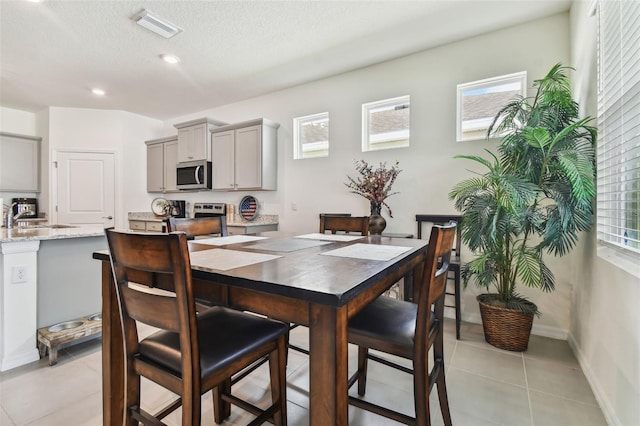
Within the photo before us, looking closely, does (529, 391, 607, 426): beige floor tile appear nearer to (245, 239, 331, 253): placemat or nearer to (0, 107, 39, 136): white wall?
(245, 239, 331, 253): placemat

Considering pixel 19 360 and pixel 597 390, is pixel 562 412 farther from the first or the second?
pixel 19 360

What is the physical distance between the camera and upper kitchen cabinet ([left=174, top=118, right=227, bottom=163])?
14.4 ft

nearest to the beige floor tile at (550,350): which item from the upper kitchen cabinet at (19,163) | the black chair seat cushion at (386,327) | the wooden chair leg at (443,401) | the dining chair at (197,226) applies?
the wooden chair leg at (443,401)

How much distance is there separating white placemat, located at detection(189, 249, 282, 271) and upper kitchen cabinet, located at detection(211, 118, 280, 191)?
2.64 meters

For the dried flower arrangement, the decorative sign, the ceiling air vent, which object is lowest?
the decorative sign

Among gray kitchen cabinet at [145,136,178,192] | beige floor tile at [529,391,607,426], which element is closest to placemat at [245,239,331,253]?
beige floor tile at [529,391,607,426]

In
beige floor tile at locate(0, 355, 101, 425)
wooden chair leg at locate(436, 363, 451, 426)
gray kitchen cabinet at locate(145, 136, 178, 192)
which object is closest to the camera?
wooden chair leg at locate(436, 363, 451, 426)

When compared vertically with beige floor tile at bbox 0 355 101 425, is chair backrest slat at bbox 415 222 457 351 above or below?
above

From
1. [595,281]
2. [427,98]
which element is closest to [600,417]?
[595,281]

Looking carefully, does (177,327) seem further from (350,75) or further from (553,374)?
(350,75)

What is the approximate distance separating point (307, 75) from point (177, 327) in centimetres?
346

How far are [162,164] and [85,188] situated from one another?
1.32m

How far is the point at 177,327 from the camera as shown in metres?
0.91

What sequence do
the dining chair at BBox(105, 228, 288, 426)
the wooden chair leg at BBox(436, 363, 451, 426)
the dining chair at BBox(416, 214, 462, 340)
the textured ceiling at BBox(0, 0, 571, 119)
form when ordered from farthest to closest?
1. the dining chair at BBox(416, 214, 462, 340)
2. the textured ceiling at BBox(0, 0, 571, 119)
3. the wooden chair leg at BBox(436, 363, 451, 426)
4. the dining chair at BBox(105, 228, 288, 426)
